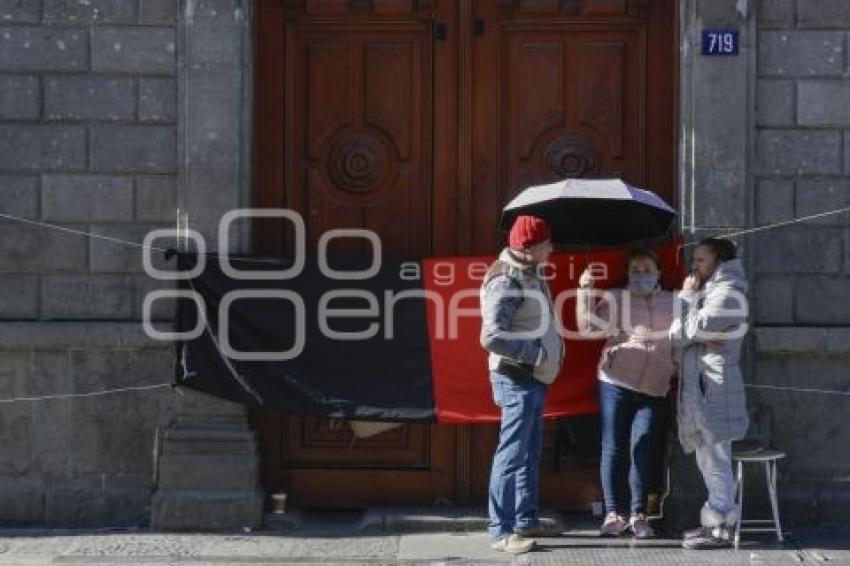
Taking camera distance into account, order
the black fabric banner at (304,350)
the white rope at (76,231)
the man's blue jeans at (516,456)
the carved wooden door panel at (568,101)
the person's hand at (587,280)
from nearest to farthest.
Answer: the man's blue jeans at (516,456) < the person's hand at (587,280) < the black fabric banner at (304,350) < the white rope at (76,231) < the carved wooden door panel at (568,101)

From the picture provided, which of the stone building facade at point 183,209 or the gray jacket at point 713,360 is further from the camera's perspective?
the stone building facade at point 183,209

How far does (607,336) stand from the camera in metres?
7.89

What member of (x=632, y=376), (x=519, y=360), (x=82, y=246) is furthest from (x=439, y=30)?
(x=82, y=246)

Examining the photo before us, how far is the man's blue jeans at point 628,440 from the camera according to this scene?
7777 millimetres

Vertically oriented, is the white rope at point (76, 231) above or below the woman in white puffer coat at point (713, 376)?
above

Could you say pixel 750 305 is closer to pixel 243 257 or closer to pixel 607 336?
pixel 607 336

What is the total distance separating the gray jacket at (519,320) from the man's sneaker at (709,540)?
127 cm

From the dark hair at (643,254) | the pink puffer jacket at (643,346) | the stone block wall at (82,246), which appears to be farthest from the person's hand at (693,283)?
the stone block wall at (82,246)

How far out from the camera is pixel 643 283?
781 centimetres

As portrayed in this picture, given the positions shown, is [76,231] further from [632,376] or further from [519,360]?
[632,376]

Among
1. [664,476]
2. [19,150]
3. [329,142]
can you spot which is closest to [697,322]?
[664,476]

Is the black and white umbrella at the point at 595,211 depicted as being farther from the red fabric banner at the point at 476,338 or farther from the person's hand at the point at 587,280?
the person's hand at the point at 587,280

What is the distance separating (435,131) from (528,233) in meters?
1.35

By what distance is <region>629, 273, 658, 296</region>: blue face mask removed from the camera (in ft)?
25.6
